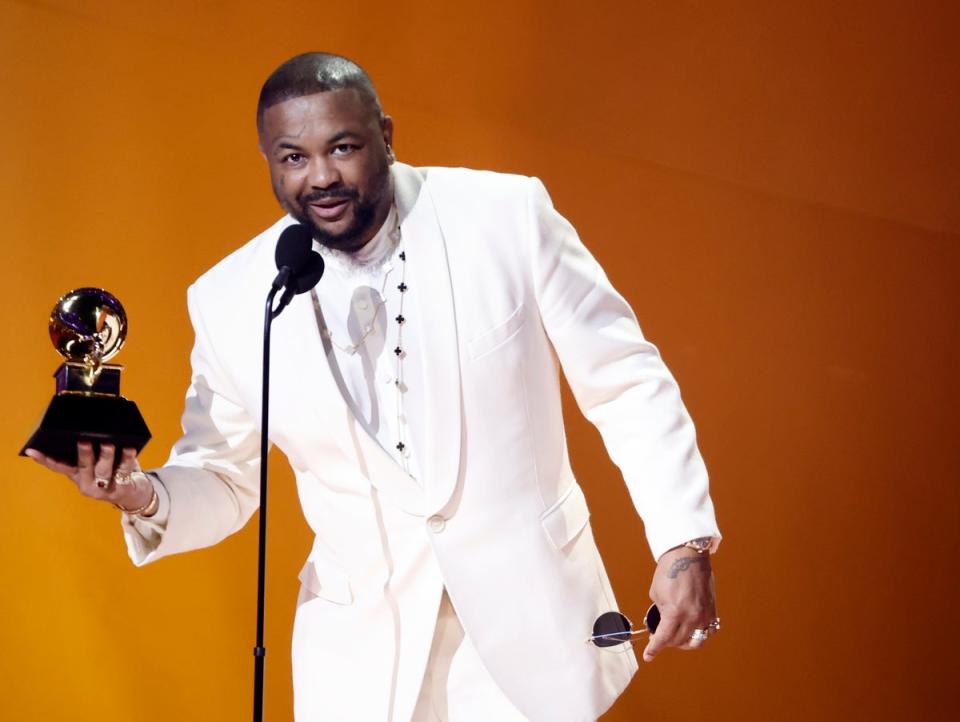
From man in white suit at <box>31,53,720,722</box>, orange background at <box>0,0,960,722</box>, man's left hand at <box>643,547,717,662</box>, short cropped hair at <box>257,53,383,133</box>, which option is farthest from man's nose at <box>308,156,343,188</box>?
orange background at <box>0,0,960,722</box>

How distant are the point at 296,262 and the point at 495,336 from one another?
0.44 meters

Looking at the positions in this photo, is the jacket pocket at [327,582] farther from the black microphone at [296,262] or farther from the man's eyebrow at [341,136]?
the man's eyebrow at [341,136]

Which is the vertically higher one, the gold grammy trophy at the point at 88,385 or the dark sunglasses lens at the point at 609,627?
the gold grammy trophy at the point at 88,385

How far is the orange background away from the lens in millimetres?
3443

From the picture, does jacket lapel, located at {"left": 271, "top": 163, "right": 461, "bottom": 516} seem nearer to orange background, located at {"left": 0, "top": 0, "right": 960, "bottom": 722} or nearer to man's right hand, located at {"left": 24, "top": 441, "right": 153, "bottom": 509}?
man's right hand, located at {"left": 24, "top": 441, "right": 153, "bottom": 509}

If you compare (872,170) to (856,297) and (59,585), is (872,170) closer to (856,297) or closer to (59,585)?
(856,297)

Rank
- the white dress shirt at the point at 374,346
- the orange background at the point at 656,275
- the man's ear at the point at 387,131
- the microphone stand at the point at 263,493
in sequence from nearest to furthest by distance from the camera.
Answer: the microphone stand at the point at 263,493, the white dress shirt at the point at 374,346, the man's ear at the point at 387,131, the orange background at the point at 656,275

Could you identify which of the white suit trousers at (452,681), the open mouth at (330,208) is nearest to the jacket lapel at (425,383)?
the open mouth at (330,208)

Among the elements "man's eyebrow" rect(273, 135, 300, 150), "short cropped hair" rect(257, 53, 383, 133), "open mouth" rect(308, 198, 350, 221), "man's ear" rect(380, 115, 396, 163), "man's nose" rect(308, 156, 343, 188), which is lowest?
"open mouth" rect(308, 198, 350, 221)

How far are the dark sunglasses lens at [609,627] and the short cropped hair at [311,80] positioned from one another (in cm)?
111

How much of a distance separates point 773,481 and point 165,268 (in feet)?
6.29

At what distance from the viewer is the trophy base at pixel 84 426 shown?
82.5 inches

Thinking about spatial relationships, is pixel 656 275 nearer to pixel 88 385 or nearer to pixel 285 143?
pixel 285 143

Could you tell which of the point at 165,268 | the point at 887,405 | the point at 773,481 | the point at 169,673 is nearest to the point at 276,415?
the point at 165,268
